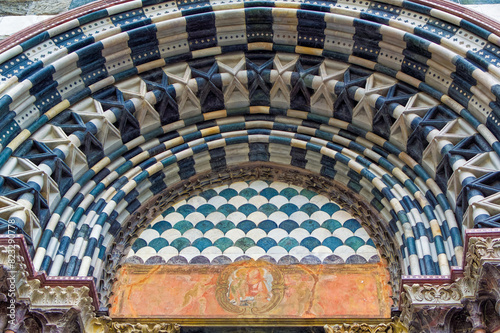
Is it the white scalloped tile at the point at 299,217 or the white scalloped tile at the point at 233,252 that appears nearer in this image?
the white scalloped tile at the point at 233,252

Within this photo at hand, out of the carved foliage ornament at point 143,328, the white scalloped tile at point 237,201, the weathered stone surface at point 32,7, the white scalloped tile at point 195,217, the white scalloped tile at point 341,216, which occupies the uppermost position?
the weathered stone surface at point 32,7

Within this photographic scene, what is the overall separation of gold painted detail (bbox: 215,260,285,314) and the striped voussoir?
1.30 metres

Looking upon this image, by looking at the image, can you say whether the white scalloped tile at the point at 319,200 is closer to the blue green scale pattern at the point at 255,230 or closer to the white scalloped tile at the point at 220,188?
the blue green scale pattern at the point at 255,230

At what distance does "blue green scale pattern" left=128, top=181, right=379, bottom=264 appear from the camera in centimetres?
800

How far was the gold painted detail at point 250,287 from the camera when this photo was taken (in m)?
7.48

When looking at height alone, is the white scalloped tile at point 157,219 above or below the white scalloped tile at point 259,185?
below

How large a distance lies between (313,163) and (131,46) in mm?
2619

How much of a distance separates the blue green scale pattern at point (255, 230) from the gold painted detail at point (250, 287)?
14cm

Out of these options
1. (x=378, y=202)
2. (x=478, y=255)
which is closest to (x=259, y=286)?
(x=378, y=202)

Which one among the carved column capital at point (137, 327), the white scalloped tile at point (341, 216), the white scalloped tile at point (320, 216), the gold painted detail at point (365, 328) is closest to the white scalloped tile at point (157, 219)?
the carved column capital at point (137, 327)

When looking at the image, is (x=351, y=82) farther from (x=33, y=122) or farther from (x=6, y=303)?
(x=6, y=303)

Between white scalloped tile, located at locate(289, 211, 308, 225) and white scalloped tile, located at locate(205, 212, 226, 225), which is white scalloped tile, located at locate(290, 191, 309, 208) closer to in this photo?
white scalloped tile, located at locate(289, 211, 308, 225)

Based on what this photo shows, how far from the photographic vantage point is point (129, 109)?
8.54 meters

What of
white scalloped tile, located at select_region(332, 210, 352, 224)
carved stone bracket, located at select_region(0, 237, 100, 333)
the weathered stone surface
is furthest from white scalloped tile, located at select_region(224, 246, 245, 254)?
the weathered stone surface
